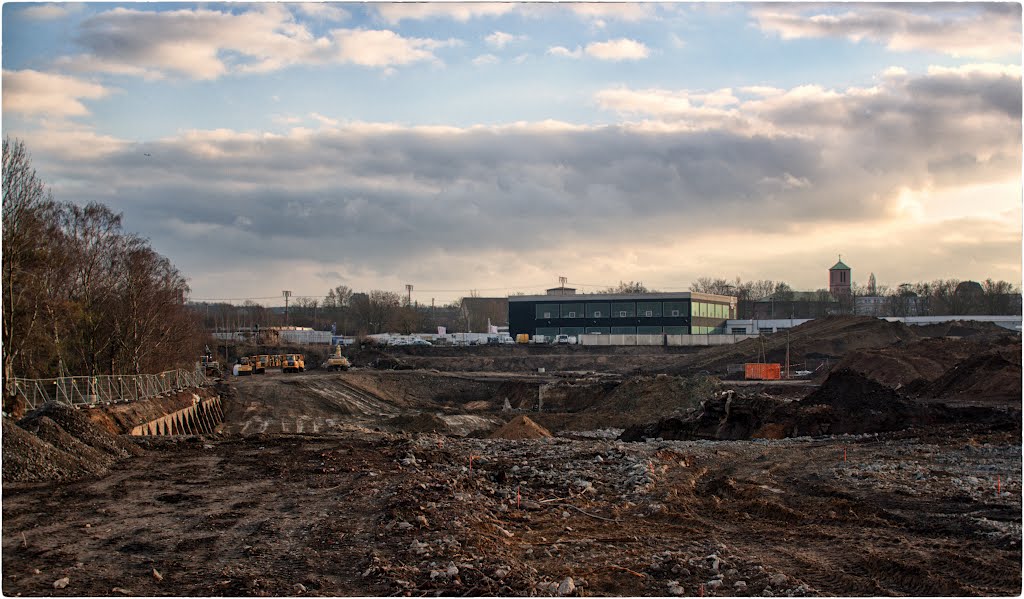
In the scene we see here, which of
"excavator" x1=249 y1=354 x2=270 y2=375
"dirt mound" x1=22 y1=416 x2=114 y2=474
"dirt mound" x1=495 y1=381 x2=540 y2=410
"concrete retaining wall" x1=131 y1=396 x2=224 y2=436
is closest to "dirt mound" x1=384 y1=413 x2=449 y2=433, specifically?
"concrete retaining wall" x1=131 y1=396 x2=224 y2=436

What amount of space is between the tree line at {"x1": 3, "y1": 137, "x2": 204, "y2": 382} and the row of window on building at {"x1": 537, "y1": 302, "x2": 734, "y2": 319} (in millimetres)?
47821

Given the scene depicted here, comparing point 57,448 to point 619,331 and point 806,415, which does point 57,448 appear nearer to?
point 806,415

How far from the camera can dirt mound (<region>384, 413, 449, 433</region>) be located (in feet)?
135

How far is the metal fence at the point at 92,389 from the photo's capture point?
101ft

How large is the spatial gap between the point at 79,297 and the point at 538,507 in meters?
40.7

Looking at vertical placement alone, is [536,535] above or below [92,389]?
below

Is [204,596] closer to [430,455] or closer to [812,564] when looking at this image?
[812,564]

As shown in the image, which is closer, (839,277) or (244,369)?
(244,369)

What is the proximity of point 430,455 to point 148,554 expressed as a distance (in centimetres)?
1109

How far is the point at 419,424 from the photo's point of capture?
41.7 metres

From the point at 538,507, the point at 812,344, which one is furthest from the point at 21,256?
the point at 812,344

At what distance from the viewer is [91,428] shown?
2278cm

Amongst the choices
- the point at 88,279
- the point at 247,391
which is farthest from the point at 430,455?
the point at 247,391

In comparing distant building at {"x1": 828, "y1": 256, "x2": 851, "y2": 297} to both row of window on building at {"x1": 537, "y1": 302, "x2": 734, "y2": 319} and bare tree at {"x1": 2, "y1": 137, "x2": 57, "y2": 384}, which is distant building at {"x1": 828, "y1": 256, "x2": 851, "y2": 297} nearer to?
row of window on building at {"x1": 537, "y1": 302, "x2": 734, "y2": 319}
